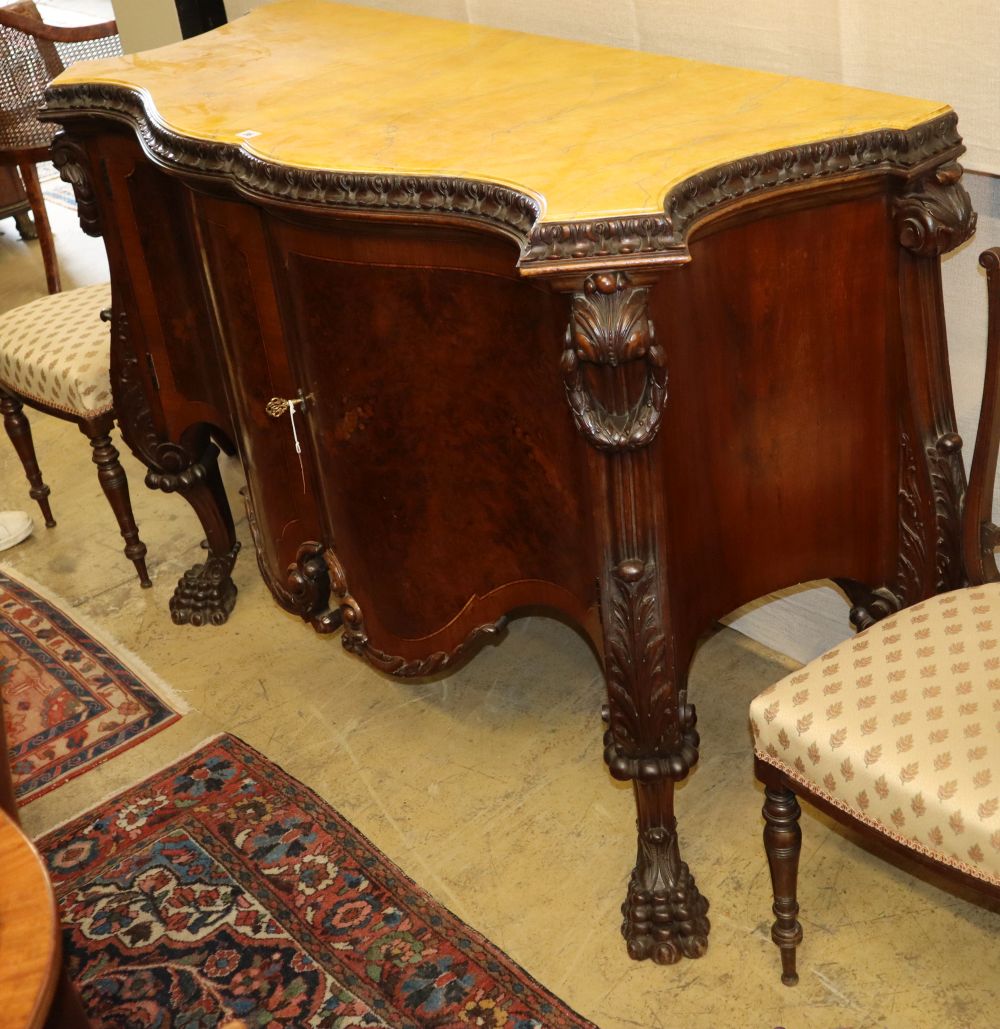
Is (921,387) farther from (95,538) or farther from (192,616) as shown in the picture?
(95,538)

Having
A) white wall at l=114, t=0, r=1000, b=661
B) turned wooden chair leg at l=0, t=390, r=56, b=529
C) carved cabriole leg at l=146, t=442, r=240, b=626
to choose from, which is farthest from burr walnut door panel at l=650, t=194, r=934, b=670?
turned wooden chair leg at l=0, t=390, r=56, b=529

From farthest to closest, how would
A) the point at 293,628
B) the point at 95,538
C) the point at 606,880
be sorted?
the point at 95,538
the point at 293,628
the point at 606,880

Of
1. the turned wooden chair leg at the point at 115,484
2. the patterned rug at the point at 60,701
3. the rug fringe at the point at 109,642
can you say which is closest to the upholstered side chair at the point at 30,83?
the rug fringe at the point at 109,642

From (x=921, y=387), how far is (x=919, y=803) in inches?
23.8

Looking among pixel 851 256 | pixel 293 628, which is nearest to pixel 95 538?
pixel 293 628

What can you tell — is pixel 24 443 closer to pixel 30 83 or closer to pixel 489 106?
pixel 489 106

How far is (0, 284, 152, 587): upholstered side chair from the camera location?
3123mm

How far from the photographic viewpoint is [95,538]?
3.66 meters

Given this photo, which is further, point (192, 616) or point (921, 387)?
point (192, 616)

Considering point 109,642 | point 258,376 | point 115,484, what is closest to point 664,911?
point 258,376

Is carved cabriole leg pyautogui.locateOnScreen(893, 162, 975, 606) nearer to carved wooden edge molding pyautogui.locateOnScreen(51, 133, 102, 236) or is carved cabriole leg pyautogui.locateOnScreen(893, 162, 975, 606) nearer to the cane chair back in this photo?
carved wooden edge molding pyautogui.locateOnScreen(51, 133, 102, 236)

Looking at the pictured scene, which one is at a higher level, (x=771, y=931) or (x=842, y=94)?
(x=842, y=94)

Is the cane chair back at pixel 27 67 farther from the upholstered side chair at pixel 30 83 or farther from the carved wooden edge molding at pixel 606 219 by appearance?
the carved wooden edge molding at pixel 606 219

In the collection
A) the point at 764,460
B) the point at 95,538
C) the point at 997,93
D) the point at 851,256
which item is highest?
the point at 997,93
